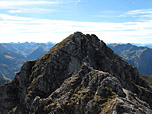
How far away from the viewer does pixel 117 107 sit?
31.1 m

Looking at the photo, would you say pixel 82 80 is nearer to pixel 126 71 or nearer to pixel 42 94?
pixel 42 94

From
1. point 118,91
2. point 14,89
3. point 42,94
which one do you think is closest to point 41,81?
point 42,94

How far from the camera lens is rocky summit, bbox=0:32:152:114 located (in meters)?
38.5

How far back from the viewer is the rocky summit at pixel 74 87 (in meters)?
38.5

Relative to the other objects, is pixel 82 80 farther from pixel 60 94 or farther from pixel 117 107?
pixel 117 107

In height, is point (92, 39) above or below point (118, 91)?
above

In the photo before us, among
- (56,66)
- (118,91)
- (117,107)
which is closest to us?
(117,107)

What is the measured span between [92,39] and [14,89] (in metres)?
52.5

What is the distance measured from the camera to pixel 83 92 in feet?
146

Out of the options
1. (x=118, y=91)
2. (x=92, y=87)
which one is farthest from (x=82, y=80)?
(x=118, y=91)

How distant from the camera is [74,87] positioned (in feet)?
169

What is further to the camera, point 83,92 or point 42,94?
point 42,94

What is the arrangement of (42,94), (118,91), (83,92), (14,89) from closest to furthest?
1. (118,91)
2. (83,92)
3. (42,94)
4. (14,89)

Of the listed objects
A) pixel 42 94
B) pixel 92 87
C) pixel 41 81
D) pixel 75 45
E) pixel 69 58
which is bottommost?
pixel 42 94
